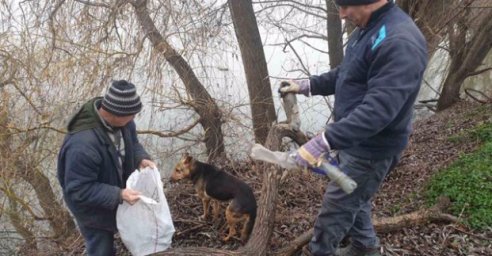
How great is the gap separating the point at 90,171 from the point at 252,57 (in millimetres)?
5370

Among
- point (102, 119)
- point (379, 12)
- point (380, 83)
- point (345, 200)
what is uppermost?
point (379, 12)

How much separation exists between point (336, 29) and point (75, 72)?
594cm

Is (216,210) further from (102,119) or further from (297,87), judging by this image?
(102,119)

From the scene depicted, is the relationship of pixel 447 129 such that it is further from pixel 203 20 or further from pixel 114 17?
pixel 114 17

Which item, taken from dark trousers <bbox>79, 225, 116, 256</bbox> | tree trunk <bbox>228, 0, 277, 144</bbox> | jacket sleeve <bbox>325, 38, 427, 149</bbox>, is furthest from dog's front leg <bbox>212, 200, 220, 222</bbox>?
tree trunk <bbox>228, 0, 277, 144</bbox>

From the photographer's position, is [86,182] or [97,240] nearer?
[86,182]

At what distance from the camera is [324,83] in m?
3.35

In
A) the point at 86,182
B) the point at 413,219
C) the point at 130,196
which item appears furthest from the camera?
the point at 413,219

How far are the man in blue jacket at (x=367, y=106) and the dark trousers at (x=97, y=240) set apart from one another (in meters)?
1.53

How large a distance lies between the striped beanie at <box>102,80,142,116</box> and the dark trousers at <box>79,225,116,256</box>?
95cm

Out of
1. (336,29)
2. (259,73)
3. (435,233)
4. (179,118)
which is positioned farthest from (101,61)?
(336,29)

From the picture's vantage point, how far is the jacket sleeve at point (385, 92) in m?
2.38

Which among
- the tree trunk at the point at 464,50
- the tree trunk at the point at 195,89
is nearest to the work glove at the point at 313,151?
the tree trunk at the point at 195,89

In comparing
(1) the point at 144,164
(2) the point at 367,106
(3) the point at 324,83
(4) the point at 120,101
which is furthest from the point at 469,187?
(4) the point at 120,101
